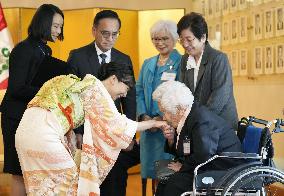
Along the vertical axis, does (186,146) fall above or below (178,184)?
above

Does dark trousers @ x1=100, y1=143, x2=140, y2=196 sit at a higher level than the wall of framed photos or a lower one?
lower

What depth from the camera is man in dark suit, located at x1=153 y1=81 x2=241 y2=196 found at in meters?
2.91

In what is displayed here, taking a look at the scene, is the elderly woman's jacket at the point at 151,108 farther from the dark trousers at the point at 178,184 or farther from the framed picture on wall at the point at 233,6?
the framed picture on wall at the point at 233,6

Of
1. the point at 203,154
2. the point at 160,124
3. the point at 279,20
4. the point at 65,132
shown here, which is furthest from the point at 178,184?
the point at 279,20

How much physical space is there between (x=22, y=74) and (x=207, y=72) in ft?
3.71

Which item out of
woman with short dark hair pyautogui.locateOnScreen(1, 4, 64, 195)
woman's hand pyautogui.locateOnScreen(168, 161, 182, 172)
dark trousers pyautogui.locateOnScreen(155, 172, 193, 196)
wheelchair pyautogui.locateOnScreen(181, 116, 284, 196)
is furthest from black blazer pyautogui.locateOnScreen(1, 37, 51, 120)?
wheelchair pyautogui.locateOnScreen(181, 116, 284, 196)

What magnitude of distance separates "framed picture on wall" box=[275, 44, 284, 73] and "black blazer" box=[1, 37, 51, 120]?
2243mm

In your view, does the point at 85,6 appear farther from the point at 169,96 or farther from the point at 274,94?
the point at 169,96

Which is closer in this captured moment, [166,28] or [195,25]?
[195,25]

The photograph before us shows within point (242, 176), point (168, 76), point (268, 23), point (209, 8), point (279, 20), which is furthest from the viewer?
point (209, 8)

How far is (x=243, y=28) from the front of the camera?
18.0 feet

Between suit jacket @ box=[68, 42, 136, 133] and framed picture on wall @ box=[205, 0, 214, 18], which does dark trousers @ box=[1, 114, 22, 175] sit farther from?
framed picture on wall @ box=[205, 0, 214, 18]

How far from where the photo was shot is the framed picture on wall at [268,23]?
503 centimetres

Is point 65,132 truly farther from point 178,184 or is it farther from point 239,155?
point 239,155
